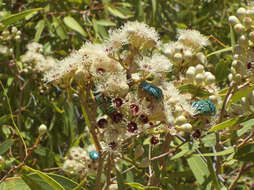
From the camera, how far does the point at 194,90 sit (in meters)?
1.57

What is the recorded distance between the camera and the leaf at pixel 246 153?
1.52 meters

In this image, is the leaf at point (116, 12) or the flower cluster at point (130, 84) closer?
the flower cluster at point (130, 84)

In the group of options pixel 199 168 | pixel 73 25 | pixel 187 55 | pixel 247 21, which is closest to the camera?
pixel 247 21

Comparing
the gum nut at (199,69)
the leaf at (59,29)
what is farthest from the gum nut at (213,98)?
the leaf at (59,29)

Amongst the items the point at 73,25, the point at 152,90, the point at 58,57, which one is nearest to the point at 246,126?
the point at 152,90

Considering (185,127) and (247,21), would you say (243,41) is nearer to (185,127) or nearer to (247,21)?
(247,21)

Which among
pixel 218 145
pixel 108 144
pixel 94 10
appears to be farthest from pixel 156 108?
pixel 94 10

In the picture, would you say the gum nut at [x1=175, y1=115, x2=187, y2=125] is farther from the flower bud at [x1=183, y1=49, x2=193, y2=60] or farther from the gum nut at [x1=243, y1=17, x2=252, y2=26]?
the gum nut at [x1=243, y1=17, x2=252, y2=26]

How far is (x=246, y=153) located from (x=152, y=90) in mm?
504

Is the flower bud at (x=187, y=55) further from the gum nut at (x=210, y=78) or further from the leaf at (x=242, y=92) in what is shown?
the leaf at (x=242, y=92)

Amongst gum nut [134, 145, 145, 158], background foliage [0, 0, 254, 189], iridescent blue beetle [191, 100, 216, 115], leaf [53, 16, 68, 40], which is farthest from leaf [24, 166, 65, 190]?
leaf [53, 16, 68, 40]

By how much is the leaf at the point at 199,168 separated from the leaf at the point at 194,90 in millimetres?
386

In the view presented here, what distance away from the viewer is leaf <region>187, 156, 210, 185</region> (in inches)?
68.9

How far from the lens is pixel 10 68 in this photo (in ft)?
9.91
